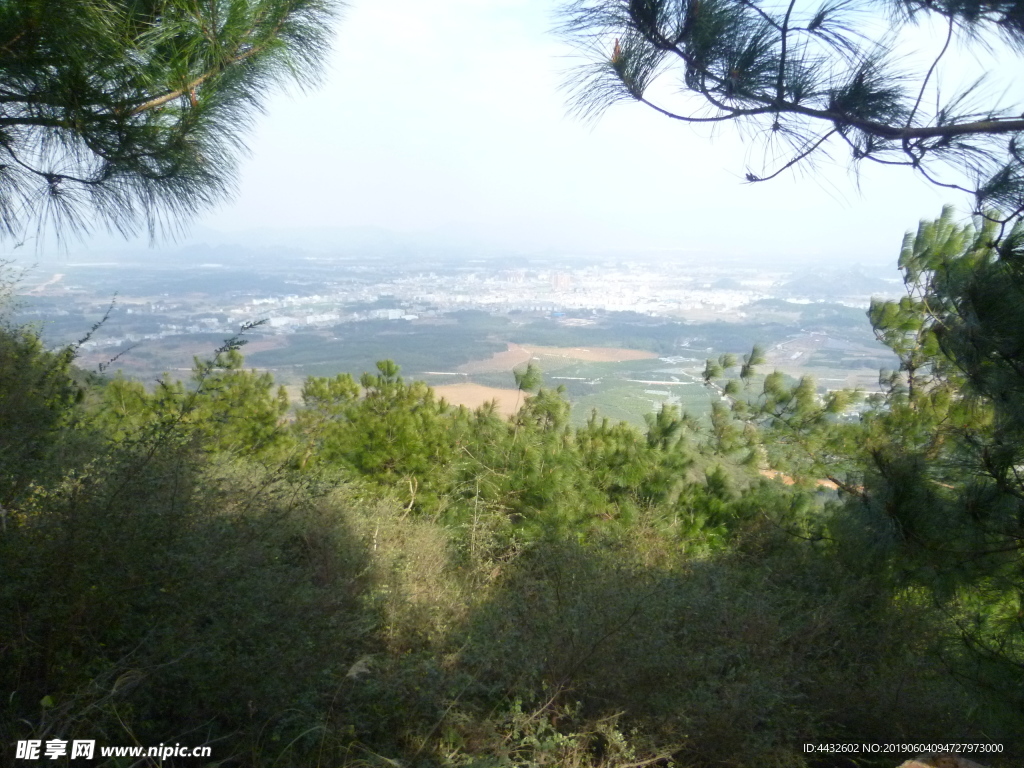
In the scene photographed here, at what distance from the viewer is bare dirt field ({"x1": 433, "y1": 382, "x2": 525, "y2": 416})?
6359 mm

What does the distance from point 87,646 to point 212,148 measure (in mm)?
1933

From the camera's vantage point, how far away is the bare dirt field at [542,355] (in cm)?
1091

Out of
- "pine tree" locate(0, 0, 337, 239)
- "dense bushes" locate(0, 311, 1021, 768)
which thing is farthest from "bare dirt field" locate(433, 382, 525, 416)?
"pine tree" locate(0, 0, 337, 239)

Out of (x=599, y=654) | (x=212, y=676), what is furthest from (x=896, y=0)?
(x=212, y=676)

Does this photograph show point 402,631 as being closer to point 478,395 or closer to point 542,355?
point 478,395

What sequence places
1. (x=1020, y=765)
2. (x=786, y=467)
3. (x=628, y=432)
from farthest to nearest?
(x=628, y=432) → (x=786, y=467) → (x=1020, y=765)

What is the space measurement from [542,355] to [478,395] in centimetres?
311

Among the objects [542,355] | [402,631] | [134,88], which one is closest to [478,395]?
[542,355]

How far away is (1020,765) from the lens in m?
2.30

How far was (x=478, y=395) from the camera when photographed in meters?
8.83

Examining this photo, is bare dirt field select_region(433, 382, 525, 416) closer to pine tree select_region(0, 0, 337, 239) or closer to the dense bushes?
the dense bushes

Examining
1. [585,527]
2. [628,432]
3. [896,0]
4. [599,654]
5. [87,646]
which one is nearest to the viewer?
[896,0]

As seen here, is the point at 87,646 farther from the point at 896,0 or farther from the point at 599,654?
the point at 896,0

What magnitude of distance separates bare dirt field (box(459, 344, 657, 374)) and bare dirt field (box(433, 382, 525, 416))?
3.48ft
